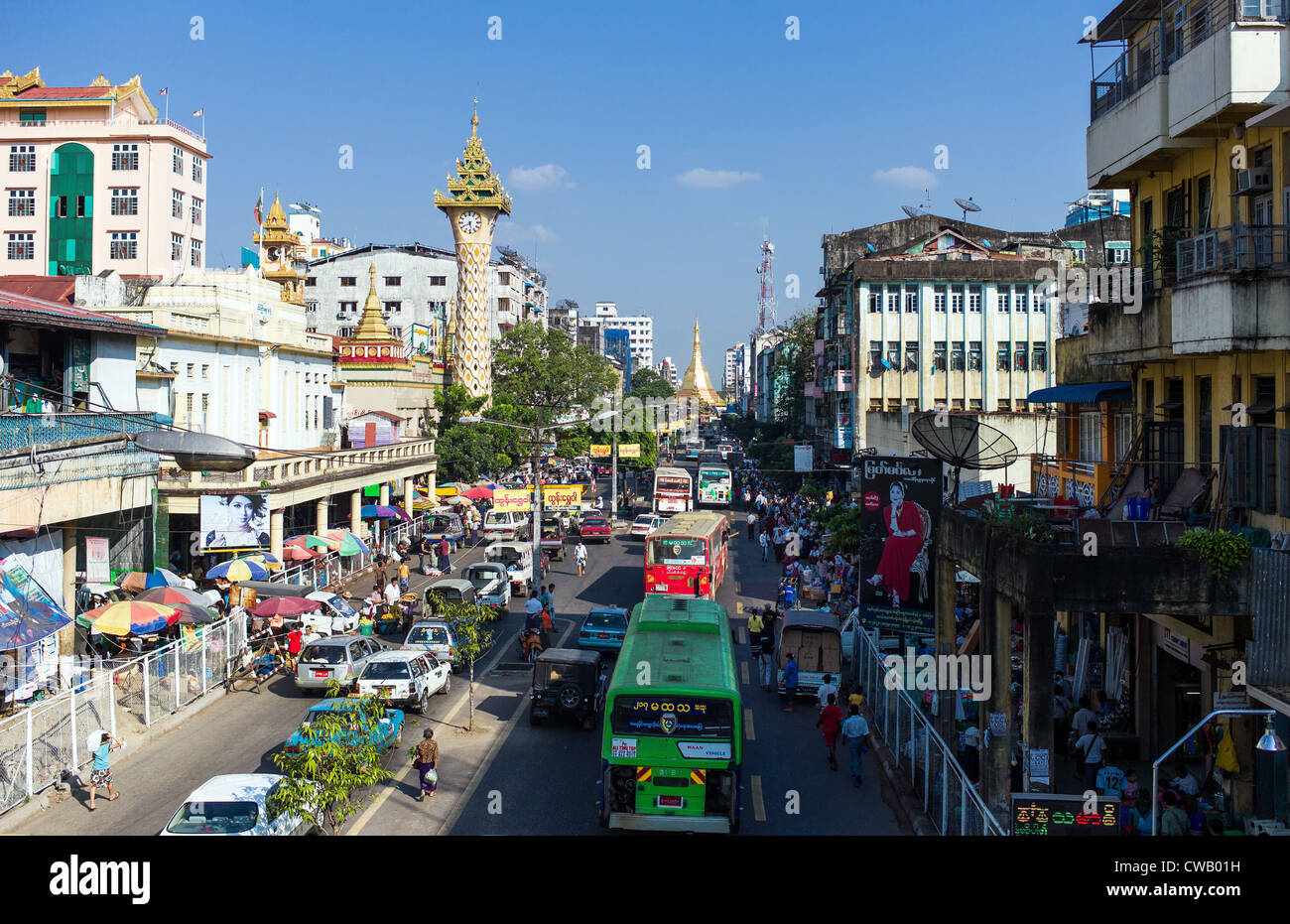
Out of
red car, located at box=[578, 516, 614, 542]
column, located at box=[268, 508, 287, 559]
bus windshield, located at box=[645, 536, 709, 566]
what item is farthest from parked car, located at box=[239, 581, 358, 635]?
red car, located at box=[578, 516, 614, 542]

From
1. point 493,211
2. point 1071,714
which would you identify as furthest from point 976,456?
point 493,211

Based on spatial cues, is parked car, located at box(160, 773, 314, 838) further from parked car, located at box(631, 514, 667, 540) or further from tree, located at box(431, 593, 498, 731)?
parked car, located at box(631, 514, 667, 540)

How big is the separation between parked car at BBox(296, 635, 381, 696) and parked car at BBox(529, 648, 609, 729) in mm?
3929

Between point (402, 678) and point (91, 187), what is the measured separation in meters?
40.5

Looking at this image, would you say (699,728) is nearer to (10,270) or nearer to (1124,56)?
(1124,56)

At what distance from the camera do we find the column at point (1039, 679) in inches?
530

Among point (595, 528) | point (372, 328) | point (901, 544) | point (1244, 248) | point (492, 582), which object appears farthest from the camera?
point (372, 328)

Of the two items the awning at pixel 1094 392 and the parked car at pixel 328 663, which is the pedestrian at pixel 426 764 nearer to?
the parked car at pixel 328 663

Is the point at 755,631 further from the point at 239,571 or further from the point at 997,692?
the point at 239,571

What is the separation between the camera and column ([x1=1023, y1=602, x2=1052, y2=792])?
13453mm

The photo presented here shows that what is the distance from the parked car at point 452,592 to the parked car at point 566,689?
24.0 ft

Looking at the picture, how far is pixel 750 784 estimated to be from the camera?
58.5 feet

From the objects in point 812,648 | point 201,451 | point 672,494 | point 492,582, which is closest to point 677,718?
point 201,451

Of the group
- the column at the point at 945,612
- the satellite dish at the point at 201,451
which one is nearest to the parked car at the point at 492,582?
the column at the point at 945,612
